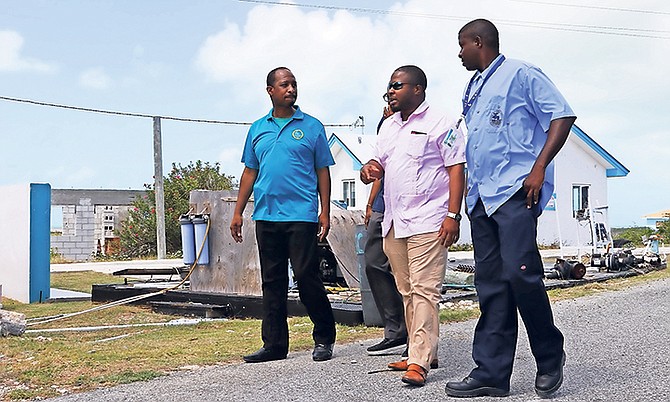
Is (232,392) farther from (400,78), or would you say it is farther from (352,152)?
(352,152)

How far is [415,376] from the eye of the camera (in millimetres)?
4883

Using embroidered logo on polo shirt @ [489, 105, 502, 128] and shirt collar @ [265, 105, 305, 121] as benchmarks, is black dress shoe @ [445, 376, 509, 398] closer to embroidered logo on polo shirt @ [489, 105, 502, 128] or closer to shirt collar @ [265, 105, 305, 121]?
embroidered logo on polo shirt @ [489, 105, 502, 128]

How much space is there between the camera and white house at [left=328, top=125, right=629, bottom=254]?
30531mm

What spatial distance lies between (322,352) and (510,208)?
2082mm

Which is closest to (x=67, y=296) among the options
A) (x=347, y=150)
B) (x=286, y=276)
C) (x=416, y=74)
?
(x=286, y=276)

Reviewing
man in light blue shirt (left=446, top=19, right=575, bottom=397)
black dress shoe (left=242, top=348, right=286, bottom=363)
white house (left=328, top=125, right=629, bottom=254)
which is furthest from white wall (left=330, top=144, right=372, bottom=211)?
man in light blue shirt (left=446, top=19, right=575, bottom=397)

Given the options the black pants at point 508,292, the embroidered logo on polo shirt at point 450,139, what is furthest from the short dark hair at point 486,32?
the black pants at point 508,292

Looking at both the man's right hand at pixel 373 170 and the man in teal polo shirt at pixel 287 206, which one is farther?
the man in teal polo shirt at pixel 287 206

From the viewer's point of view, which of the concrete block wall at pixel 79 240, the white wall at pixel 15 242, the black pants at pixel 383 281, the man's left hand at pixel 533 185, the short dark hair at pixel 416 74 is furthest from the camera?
the concrete block wall at pixel 79 240

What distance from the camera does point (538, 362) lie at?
4.60 metres

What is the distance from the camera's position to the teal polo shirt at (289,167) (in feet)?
19.9

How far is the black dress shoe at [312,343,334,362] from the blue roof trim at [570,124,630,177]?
2567 cm

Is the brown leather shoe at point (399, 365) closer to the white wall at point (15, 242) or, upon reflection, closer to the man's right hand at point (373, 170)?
the man's right hand at point (373, 170)

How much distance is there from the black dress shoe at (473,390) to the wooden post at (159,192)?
22.5m
